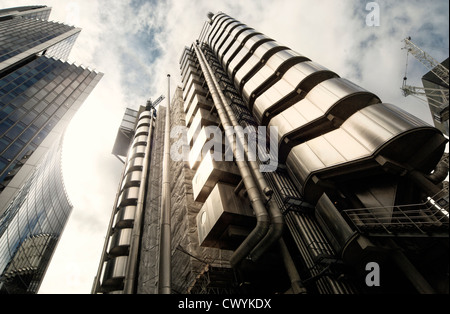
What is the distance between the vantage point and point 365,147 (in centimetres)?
882

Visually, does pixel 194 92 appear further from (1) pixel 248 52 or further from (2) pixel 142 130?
(2) pixel 142 130

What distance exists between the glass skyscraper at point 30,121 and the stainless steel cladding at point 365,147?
35.7m

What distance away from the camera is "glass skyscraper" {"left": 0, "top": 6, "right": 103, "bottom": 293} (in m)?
29.0

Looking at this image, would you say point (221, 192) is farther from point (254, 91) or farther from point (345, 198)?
point (254, 91)

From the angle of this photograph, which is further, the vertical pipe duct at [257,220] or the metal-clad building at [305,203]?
the vertical pipe duct at [257,220]

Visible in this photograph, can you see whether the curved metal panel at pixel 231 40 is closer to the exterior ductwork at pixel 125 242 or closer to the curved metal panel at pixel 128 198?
the exterior ductwork at pixel 125 242

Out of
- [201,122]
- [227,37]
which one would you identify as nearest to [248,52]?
[227,37]

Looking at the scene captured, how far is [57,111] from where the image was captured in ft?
129

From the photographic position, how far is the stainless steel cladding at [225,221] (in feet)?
35.0

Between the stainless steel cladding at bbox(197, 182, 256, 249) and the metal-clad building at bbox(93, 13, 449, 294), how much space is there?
0.07 metres

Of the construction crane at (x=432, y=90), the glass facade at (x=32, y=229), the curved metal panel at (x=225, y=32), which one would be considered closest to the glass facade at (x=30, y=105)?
the glass facade at (x=32, y=229)

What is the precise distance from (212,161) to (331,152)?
7.00 metres

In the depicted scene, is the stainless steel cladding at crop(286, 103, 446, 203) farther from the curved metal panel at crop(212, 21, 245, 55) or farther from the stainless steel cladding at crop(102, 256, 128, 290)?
the curved metal panel at crop(212, 21, 245, 55)

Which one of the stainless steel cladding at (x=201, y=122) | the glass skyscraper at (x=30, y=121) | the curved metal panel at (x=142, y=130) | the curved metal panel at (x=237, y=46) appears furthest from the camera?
Answer: the curved metal panel at (x=142, y=130)
